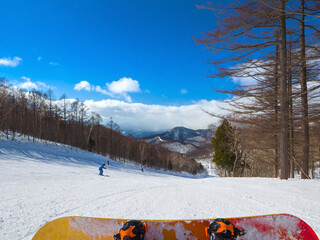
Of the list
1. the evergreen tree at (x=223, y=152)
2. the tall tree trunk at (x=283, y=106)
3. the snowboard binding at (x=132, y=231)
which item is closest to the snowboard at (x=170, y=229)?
the snowboard binding at (x=132, y=231)

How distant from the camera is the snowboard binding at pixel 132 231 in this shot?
1415 millimetres

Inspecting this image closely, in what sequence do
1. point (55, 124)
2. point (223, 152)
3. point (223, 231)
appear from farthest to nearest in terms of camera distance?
point (55, 124)
point (223, 152)
point (223, 231)

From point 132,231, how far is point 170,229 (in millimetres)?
517

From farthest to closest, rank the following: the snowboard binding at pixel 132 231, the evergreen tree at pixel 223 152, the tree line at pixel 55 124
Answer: the tree line at pixel 55 124 < the evergreen tree at pixel 223 152 < the snowboard binding at pixel 132 231

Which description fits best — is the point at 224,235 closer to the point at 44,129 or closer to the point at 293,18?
the point at 293,18

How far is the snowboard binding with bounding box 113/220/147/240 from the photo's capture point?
4.64 feet

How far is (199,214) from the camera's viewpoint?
3.46 metres

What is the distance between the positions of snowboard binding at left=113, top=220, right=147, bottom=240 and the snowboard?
262 mm

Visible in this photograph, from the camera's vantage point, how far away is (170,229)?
5.78 ft

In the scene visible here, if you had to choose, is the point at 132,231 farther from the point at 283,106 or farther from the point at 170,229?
the point at 283,106

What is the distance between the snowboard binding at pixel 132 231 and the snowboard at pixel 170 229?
0.86 ft

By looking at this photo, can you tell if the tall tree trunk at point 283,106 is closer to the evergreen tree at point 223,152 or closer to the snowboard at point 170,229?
the snowboard at point 170,229

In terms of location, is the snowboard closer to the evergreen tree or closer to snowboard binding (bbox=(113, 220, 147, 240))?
snowboard binding (bbox=(113, 220, 147, 240))

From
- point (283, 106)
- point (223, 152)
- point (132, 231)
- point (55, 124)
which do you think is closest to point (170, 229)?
point (132, 231)
